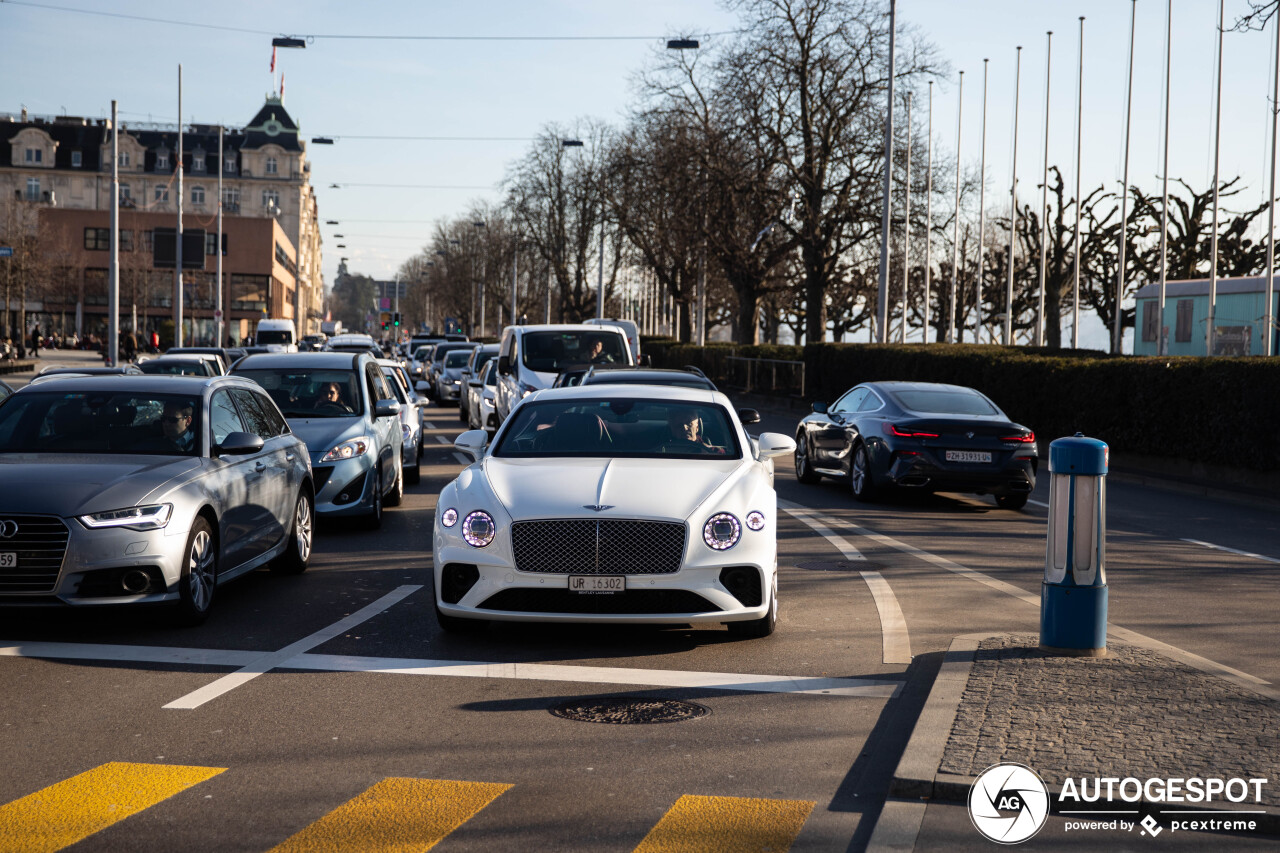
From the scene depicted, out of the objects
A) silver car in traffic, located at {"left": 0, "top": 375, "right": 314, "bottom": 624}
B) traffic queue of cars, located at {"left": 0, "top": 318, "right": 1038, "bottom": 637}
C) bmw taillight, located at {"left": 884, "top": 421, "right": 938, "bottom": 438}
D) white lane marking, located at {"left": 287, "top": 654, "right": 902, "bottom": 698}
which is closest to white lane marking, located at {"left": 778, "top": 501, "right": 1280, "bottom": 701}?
white lane marking, located at {"left": 287, "top": 654, "right": 902, "bottom": 698}

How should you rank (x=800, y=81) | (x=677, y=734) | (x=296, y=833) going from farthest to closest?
1. (x=800, y=81)
2. (x=677, y=734)
3. (x=296, y=833)

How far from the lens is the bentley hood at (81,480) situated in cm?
770

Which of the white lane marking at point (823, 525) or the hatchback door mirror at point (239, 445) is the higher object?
the hatchback door mirror at point (239, 445)

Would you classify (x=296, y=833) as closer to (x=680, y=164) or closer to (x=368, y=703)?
(x=368, y=703)

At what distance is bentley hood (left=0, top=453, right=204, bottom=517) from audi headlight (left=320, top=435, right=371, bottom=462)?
403 centimetres

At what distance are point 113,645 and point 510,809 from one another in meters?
3.81

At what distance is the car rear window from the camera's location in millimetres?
16156

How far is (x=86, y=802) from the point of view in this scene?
Result: 4.89 m

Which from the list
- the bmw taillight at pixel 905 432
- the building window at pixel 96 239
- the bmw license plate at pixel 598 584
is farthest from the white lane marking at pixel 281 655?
the building window at pixel 96 239

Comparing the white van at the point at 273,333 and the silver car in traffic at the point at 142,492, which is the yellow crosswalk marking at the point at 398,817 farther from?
the white van at the point at 273,333

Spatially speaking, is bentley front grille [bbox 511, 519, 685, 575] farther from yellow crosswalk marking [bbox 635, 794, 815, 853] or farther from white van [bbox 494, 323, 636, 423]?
white van [bbox 494, 323, 636, 423]

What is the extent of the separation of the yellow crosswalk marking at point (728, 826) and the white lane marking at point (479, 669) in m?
1.82

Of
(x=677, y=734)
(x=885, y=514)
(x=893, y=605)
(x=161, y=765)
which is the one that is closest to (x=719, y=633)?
(x=893, y=605)

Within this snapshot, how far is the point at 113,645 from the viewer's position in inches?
305
